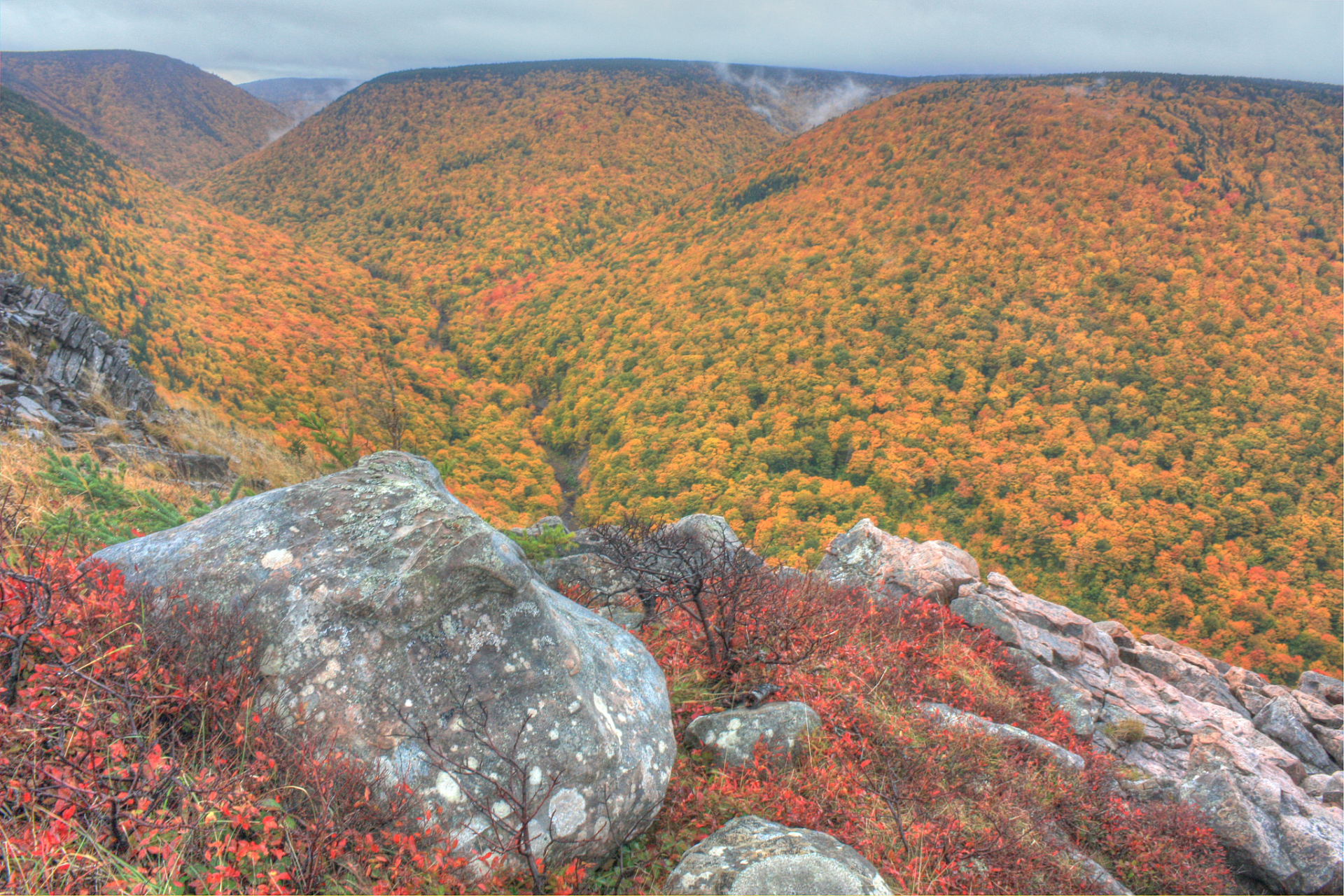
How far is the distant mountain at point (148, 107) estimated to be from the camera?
101 meters

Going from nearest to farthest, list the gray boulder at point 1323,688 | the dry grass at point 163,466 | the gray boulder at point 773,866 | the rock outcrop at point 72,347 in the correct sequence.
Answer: the gray boulder at point 773,866 < the dry grass at point 163,466 < the rock outcrop at point 72,347 < the gray boulder at point 1323,688

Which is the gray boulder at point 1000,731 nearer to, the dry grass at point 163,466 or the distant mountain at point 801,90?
the dry grass at point 163,466

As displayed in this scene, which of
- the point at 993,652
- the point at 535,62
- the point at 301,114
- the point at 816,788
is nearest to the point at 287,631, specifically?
the point at 816,788

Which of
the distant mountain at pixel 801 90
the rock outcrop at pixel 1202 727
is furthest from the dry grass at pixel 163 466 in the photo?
the distant mountain at pixel 801 90

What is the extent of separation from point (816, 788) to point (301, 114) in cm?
19809

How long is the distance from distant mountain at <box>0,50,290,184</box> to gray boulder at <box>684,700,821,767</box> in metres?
126

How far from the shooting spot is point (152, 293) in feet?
120

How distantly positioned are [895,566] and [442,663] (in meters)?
9.75

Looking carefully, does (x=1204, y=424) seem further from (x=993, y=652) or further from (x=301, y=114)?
(x=301, y=114)

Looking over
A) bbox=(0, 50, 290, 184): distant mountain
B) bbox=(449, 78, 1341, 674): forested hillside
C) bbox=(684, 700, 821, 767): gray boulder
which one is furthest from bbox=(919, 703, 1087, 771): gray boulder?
bbox=(0, 50, 290, 184): distant mountain

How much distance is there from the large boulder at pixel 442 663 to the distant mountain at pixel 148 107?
125 m

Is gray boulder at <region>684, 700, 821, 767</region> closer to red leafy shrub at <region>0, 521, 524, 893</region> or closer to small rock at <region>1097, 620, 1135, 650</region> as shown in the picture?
red leafy shrub at <region>0, 521, 524, 893</region>

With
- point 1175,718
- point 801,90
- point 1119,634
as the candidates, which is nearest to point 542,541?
point 1175,718

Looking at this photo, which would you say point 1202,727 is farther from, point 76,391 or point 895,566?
point 76,391
